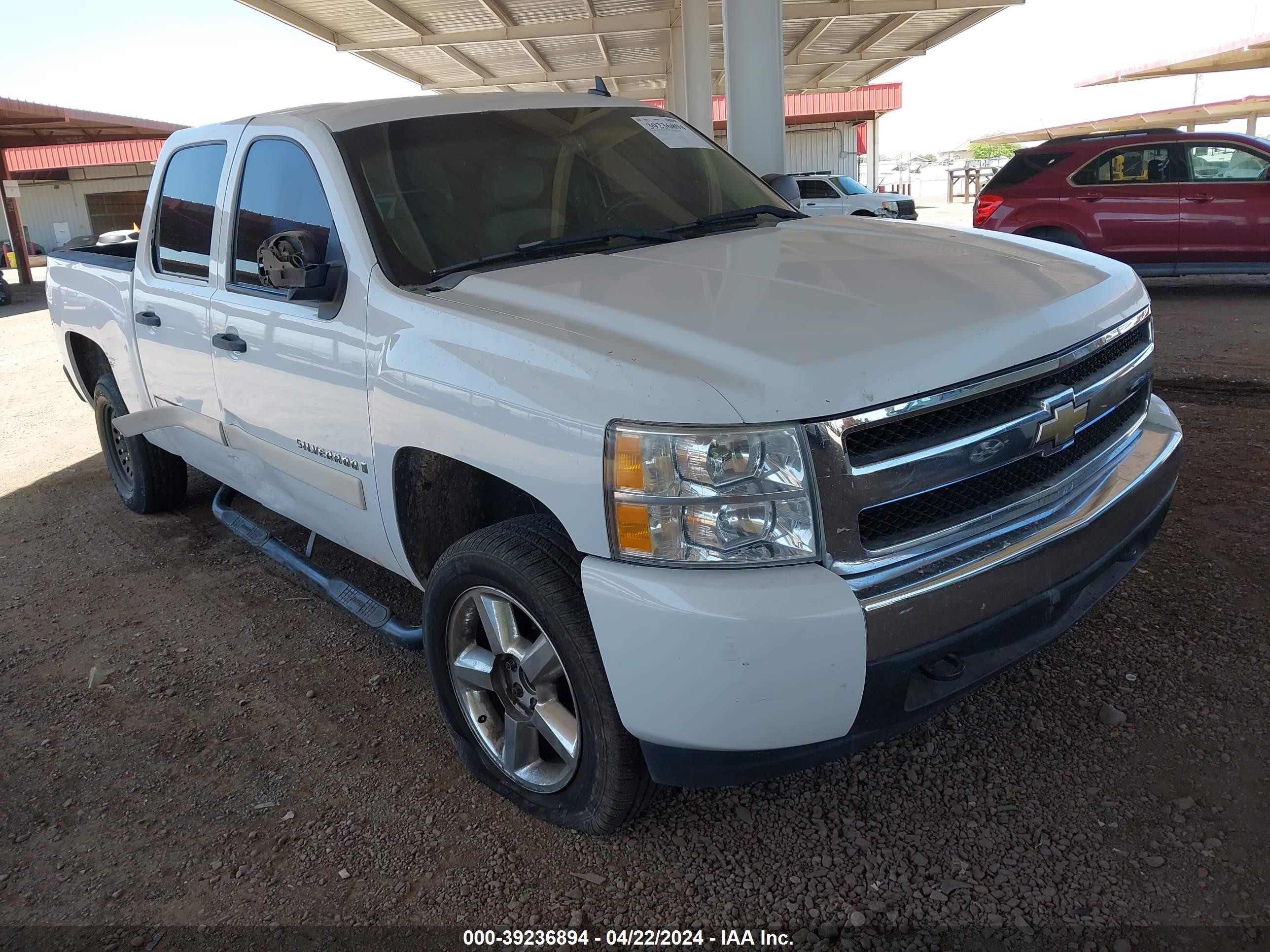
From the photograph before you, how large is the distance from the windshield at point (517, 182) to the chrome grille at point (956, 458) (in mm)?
1333

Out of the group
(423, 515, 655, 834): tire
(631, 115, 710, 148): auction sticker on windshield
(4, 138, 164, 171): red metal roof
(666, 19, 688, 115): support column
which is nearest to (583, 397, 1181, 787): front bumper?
(423, 515, 655, 834): tire

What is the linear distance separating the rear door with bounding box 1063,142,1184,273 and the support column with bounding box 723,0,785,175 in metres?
3.56

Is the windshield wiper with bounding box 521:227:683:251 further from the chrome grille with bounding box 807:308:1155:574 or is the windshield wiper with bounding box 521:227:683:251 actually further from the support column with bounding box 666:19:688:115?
the support column with bounding box 666:19:688:115

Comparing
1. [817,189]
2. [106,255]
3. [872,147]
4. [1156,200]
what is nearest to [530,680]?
[106,255]

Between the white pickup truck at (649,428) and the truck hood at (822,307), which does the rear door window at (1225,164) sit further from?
the truck hood at (822,307)

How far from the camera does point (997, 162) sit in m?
53.8

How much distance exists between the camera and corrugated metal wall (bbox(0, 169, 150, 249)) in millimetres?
37469

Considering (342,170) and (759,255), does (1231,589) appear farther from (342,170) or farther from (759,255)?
(342,170)

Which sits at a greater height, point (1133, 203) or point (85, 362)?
point (1133, 203)

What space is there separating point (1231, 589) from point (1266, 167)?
8.23 m

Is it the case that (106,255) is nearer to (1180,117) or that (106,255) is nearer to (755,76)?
(755,76)

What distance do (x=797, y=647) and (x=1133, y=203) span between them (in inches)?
393

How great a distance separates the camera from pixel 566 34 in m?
17.9

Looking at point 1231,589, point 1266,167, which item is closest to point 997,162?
point 1266,167
